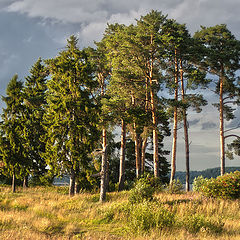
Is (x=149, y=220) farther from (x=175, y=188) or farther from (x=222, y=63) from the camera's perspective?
(x=222, y=63)

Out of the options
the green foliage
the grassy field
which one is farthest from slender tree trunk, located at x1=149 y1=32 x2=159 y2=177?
the green foliage

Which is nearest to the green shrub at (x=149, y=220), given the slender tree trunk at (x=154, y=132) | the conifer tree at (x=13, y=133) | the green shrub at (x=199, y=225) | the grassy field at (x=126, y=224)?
the grassy field at (x=126, y=224)

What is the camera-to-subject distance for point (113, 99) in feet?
66.2

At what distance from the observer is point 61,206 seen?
13.6 metres

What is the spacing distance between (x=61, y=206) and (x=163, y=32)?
17847 mm

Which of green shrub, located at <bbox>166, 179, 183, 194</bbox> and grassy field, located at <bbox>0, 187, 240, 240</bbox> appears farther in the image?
green shrub, located at <bbox>166, 179, 183, 194</bbox>

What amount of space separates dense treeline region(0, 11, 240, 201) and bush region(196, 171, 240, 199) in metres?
5.04

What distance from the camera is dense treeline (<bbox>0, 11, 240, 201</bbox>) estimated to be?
64.3 feet

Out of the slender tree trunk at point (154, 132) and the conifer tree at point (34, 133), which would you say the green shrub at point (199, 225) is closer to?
the slender tree trunk at point (154, 132)

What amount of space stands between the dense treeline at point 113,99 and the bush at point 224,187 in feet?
16.5

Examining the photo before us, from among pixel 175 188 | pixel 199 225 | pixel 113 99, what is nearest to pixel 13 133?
pixel 113 99

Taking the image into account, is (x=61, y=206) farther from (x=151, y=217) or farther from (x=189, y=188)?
(x=189, y=188)

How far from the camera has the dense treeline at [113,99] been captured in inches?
772

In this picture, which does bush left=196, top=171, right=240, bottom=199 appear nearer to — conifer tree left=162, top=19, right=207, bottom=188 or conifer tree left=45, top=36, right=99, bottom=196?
conifer tree left=162, top=19, right=207, bottom=188
